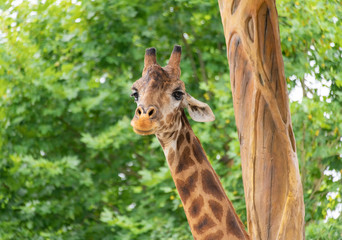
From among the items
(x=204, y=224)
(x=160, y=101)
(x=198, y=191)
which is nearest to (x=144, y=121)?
(x=160, y=101)

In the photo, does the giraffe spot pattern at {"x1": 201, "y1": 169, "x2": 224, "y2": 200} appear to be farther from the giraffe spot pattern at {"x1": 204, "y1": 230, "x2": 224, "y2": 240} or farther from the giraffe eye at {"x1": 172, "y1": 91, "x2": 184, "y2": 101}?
the giraffe eye at {"x1": 172, "y1": 91, "x2": 184, "y2": 101}

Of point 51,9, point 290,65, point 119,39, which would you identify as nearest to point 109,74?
point 119,39

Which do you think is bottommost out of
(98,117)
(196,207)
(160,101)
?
(98,117)

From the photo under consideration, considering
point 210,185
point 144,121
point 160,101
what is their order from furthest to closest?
1. point 210,185
2. point 160,101
3. point 144,121

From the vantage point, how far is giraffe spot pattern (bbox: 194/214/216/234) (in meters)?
3.03

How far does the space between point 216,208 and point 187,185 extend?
0.19 metres

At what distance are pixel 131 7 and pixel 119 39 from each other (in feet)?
1.23

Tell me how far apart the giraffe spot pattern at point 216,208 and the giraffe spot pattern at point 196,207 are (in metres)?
0.05

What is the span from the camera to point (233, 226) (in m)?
3.05

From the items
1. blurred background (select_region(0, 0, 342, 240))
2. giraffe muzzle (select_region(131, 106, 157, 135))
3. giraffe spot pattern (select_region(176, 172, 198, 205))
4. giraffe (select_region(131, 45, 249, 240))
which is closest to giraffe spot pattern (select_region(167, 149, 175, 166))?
giraffe (select_region(131, 45, 249, 240))

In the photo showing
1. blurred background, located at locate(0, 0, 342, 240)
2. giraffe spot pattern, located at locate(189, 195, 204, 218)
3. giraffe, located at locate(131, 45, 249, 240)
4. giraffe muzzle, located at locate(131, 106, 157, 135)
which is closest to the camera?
giraffe muzzle, located at locate(131, 106, 157, 135)

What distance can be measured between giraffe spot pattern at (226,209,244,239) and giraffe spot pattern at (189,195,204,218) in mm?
149

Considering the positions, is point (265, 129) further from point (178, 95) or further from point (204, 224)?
point (204, 224)

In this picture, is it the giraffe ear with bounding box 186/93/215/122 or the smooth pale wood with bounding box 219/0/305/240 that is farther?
the giraffe ear with bounding box 186/93/215/122
